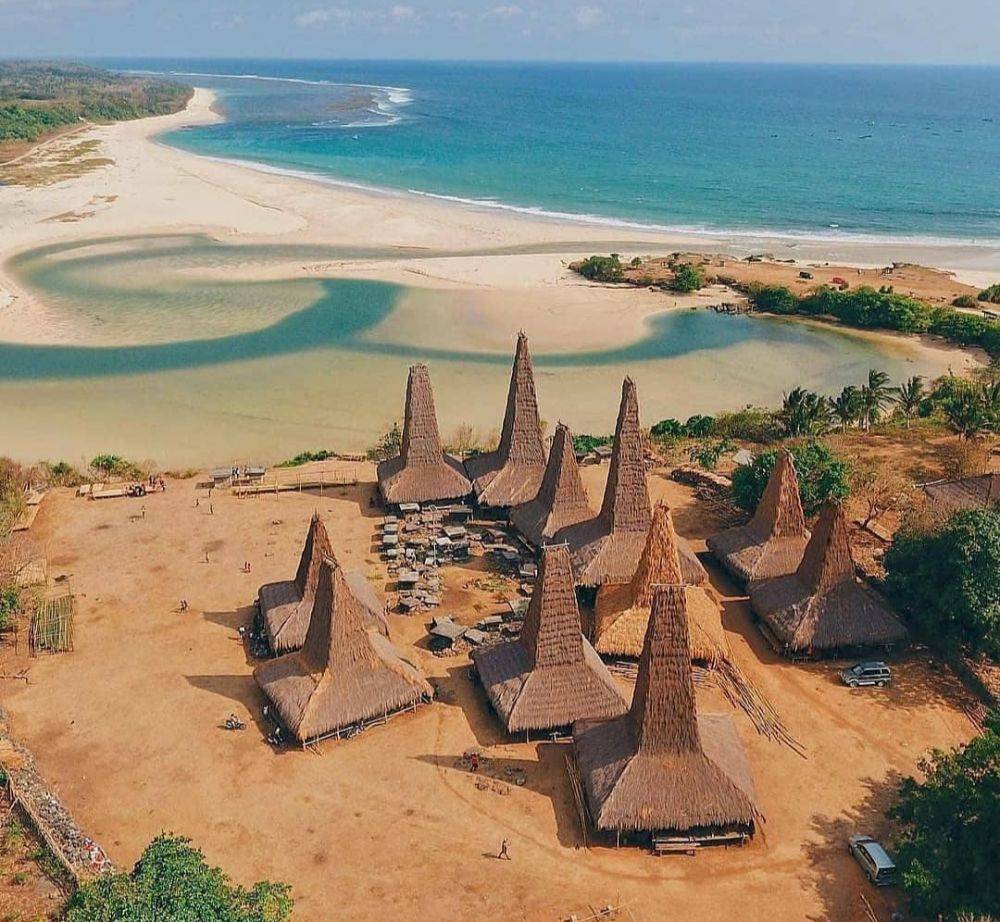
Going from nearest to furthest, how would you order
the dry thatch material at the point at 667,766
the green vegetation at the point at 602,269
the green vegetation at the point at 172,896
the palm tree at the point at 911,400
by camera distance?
the green vegetation at the point at 172,896 → the dry thatch material at the point at 667,766 → the palm tree at the point at 911,400 → the green vegetation at the point at 602,269

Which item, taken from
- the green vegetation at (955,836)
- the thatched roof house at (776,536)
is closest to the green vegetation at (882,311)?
the thatched roof house at (776,536)

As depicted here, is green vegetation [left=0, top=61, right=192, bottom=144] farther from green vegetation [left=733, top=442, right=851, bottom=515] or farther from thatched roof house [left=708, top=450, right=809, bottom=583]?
thatched roof house [left=708, top=450, right=809, bottom=583]

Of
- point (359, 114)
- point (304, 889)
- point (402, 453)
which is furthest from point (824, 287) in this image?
point (359, 114)

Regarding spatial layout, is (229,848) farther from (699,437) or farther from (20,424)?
(20,424)

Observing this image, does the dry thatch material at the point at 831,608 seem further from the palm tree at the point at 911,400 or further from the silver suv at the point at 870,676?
the palm tree at the point at 911,400

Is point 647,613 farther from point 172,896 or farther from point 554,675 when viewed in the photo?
point 172,896

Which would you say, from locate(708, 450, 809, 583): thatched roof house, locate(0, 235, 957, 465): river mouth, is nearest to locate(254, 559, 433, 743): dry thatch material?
locate(708, 450, 809, 583): thatched roof house

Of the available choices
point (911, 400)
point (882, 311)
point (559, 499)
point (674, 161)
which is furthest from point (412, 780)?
point (674, 161)
